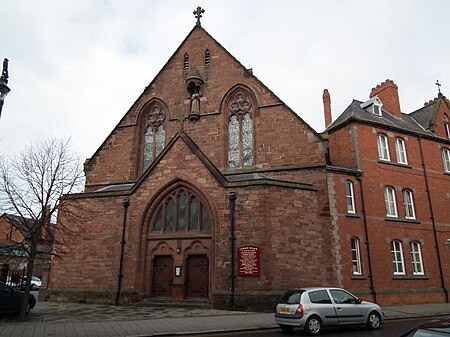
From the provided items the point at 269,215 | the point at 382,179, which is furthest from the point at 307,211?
the point at 382,179

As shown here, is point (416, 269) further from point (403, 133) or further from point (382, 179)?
point (403, 133)

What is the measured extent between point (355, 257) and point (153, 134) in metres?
14.5

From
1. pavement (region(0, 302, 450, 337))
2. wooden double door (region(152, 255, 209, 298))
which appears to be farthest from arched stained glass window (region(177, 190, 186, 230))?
pavement (region(0, 302, 450, 337))

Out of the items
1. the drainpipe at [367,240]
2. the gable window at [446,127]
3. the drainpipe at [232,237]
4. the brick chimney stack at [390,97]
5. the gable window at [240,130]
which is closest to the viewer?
the drainpipe at [232,237]

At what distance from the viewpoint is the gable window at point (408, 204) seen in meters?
22.6

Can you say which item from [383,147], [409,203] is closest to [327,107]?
[383,147]

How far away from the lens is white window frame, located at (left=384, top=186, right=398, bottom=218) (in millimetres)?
21953

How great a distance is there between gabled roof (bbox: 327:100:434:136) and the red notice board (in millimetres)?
10825

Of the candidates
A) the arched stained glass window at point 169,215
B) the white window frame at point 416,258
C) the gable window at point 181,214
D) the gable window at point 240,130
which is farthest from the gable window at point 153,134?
the white window frame at point 416,258

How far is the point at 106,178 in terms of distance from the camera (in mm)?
24281

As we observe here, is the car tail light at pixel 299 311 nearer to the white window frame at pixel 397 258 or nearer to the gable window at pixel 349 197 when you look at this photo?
the gable window at pixel 349 197

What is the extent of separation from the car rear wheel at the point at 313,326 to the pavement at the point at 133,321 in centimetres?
176

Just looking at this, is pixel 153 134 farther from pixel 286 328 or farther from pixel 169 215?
pixel 286 328

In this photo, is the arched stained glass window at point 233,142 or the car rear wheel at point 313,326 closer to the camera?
the car rear wheel at point 313,326
